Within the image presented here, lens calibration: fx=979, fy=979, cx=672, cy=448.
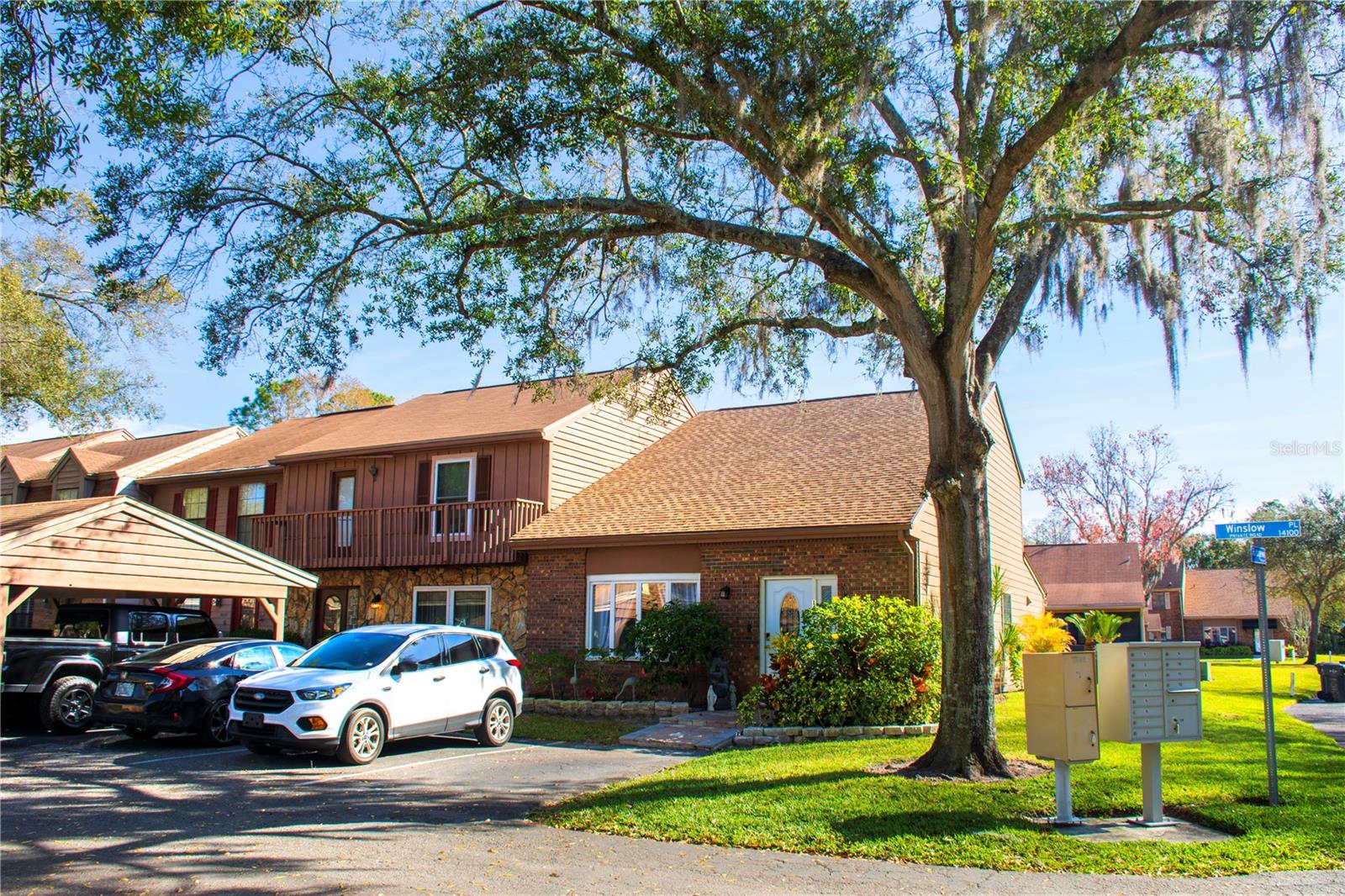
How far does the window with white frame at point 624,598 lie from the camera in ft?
58.9

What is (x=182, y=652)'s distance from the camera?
539 inches

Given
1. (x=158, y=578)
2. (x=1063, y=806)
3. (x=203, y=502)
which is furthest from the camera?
(x=203, y=502)

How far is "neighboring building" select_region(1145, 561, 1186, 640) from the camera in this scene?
177ft

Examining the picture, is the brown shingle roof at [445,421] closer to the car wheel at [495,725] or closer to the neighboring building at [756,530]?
the neighboring building at [756,530]

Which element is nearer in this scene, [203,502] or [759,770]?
[759,770]

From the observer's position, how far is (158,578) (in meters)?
13.9

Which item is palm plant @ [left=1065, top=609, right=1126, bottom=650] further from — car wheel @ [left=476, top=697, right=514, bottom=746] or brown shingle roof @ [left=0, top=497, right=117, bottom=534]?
brown shingle roof @ [left=0, top=497, right=117, bottom=534]

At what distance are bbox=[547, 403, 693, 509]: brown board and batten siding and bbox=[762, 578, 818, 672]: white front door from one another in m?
4.81

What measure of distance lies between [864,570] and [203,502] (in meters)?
19.1

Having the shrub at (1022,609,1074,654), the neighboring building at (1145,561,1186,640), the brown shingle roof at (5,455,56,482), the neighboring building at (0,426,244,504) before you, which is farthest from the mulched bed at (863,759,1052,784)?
the neighboring building at (1145,561,1186,640)

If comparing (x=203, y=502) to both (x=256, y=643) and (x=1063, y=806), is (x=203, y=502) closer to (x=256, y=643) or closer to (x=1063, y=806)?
(x=256, y=643)

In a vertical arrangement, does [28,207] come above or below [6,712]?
above

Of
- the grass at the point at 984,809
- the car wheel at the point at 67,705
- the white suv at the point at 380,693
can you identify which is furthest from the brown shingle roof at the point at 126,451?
the grass at the point at 984,809

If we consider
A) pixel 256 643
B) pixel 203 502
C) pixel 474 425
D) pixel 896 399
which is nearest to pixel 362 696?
pixel 256 643
